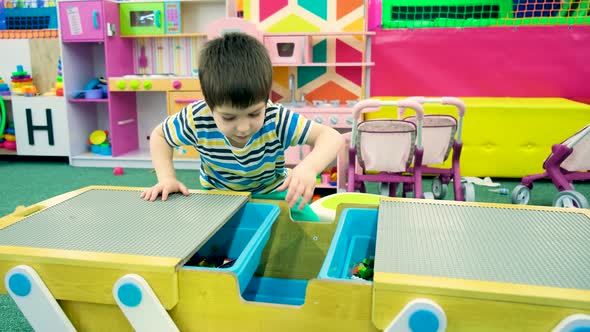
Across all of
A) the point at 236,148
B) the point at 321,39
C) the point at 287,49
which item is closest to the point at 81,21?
the point at 287,49

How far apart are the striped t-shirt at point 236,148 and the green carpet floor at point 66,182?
1.68 meters

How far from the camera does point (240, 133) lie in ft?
3.29

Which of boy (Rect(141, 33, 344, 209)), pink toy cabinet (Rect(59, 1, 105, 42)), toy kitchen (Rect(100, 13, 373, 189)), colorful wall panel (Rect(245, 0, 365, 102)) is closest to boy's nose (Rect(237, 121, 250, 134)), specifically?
boy (Rect(141, 33, 344, 209))

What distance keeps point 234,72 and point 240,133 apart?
0.43 ft

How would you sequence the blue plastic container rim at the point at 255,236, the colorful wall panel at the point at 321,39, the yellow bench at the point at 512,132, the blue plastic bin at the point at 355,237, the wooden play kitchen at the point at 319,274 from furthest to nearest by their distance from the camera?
the colorful wall panel at the point at 321,39 → the yellow bench at the point at 512,132 → the blue plastic bin at the point at 355,237 → the blue plastic container rim at the point at 255,236 → the wooden play kitchen at the point at 319,274

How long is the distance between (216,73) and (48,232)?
0.42m

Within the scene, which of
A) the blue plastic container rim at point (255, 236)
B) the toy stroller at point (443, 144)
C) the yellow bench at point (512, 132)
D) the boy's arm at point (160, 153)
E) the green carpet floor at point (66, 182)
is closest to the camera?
the blue plastic container rim at point (255, 236)

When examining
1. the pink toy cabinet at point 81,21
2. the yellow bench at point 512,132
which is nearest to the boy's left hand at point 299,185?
the yellow bench at point 512,132

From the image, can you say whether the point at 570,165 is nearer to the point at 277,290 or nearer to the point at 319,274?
the point at 277,290

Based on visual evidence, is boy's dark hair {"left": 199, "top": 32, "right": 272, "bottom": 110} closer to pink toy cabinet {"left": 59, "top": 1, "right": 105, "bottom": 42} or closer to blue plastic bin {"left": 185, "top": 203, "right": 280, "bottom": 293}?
blue plastic bin {"left": 185, "top": 203, "right": 280, "bottom": 293}

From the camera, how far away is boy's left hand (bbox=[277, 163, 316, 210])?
0.92 metres

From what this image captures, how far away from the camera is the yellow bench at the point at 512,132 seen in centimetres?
300

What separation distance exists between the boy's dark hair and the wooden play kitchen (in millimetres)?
214

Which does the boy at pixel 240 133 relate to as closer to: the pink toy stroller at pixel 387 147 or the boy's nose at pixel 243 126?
the boy's nose at pixel 243 126
